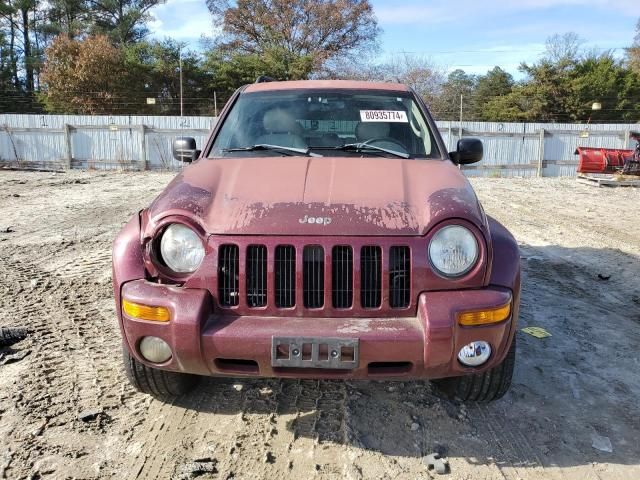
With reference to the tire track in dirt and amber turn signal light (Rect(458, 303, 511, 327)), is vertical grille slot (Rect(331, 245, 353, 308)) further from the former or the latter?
the tire track in dirt

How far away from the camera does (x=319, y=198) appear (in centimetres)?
273

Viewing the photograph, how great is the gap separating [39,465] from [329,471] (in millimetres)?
1377

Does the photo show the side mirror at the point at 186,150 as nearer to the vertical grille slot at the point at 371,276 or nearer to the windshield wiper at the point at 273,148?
the windshield wiper at the point at 273,148

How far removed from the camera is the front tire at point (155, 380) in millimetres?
2910

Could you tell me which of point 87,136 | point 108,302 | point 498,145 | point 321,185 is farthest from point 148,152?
point 321,185

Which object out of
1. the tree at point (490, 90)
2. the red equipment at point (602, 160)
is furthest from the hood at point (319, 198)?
the tree at point (490, 90)

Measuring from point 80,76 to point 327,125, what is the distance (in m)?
32.4

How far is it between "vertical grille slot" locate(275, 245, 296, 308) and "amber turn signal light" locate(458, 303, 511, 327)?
2.58 ft

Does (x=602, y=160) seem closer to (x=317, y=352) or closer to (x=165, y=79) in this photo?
(x=317, y=352)

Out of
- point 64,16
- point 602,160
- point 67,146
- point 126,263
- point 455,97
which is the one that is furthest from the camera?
point 64,16

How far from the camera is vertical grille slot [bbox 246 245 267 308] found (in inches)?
99.6

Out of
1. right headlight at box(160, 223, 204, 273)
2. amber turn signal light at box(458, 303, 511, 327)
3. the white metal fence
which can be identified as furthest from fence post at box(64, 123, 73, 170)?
amber turn signal light at box(458, 303, 511, 327)

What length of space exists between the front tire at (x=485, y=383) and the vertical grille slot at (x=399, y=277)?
0.72 meters

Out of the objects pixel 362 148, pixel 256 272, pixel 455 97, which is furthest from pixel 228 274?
pixel 455 97
